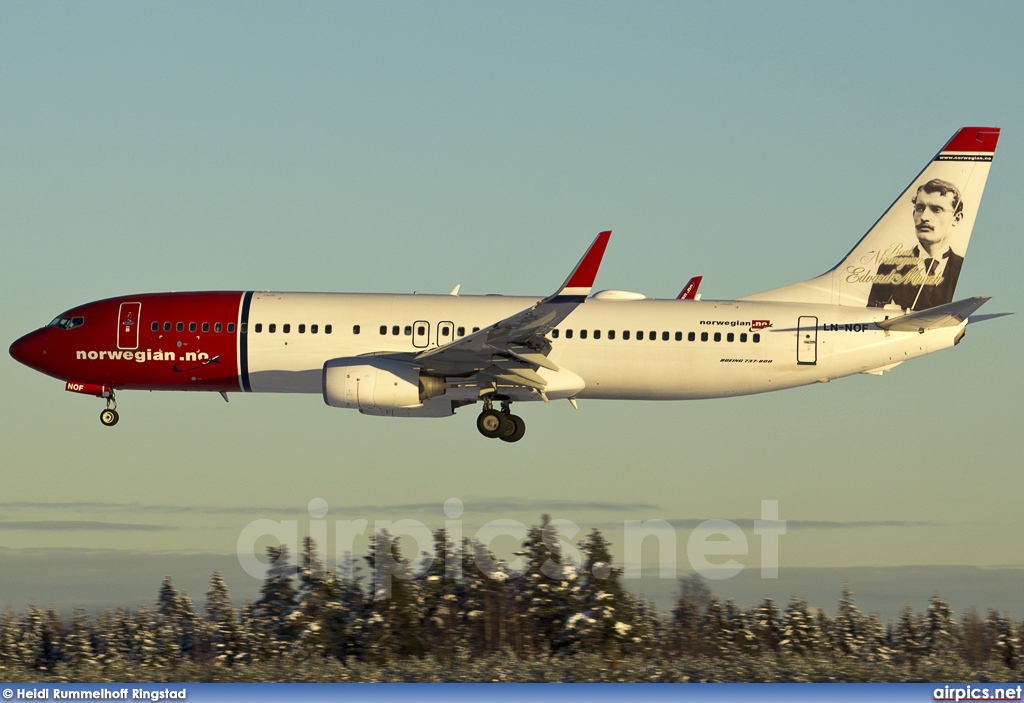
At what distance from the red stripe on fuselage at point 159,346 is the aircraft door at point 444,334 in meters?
6.11

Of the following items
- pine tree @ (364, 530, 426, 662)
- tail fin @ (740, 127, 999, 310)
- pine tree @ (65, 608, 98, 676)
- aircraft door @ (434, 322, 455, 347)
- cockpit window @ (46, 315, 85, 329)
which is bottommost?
pine tree @ (65, 608, 98, 676)

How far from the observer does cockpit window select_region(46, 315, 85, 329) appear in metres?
44.6

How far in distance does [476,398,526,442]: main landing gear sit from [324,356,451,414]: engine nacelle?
2.42 m

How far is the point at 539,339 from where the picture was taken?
135 ft

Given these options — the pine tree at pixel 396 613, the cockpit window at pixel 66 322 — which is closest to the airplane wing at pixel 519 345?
the cockpit window at pixel 66 322

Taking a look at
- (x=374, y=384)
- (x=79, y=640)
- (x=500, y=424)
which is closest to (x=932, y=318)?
(x=500, y=424)

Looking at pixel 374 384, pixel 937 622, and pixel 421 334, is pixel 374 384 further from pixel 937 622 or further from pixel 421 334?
pixel 937 622

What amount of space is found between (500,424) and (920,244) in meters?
14.3

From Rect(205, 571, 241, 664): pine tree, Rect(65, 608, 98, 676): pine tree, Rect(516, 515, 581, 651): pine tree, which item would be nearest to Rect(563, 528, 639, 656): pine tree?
Rect(516, 515, 581, 651): pine tree

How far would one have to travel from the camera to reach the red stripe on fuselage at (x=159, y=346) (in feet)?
141

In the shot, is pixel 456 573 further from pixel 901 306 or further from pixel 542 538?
pixel 901 306

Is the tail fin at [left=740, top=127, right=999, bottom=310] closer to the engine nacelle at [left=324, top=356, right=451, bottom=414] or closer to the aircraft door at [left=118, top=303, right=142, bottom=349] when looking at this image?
the engine nacelle at [left=324, top=356, right=451, bottom=414]

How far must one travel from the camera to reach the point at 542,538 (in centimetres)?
8381

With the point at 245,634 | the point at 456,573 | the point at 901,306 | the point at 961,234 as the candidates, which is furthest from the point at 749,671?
the point at 245,634
